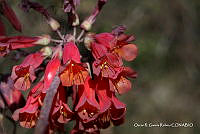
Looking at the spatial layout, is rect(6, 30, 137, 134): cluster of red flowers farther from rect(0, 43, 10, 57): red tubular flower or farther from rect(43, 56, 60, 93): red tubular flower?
rect(0, 43, 10, 57): red tubular flower

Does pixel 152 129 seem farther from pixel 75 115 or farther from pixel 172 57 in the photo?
pixel 75 115

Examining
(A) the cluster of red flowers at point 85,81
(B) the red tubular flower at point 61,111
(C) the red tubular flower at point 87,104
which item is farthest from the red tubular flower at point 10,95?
(C) the red tubular flower at point 87,104

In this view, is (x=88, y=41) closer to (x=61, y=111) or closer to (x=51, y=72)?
(x=51, y=72)

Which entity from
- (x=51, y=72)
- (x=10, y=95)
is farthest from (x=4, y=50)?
(x=10, y=95)

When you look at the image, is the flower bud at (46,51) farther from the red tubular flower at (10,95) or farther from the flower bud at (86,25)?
the red tubular flower at (10,95)

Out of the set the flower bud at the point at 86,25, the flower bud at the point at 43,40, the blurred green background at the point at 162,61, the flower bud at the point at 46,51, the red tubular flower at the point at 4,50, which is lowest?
the blurred green background at the point at 162,61

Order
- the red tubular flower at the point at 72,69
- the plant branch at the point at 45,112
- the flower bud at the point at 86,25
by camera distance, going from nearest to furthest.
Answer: the plant branch at the point at 45,112
the red tubular flower at the point at 72,69
the flower bud at the point at 86,25

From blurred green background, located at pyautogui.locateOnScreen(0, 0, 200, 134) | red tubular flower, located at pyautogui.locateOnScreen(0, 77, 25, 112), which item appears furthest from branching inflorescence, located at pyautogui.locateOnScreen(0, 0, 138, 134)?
blurred green background, located at pyautogui.locateOnScreen(0, 0, 200, 134)

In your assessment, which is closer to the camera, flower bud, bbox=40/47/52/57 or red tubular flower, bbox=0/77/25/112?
flower bud, bbox=40/47/52/57
